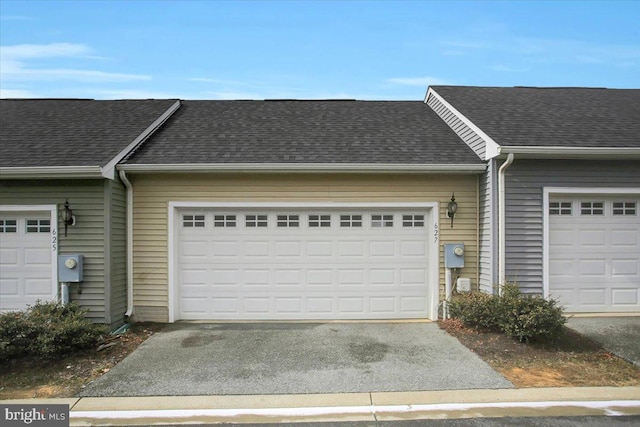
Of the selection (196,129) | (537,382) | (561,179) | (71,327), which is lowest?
(537,382)

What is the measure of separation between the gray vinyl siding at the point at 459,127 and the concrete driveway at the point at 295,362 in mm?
3261

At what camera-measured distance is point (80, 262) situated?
7215mm

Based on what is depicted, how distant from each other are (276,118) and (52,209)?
4.76 m

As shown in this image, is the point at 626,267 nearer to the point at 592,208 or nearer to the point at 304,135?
the point at 592,208

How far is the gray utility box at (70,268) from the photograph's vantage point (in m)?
7.15

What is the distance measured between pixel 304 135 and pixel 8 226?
17.7 feet

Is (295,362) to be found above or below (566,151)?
below

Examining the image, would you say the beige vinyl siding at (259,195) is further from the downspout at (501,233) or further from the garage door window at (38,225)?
the garage door window at (38,225)

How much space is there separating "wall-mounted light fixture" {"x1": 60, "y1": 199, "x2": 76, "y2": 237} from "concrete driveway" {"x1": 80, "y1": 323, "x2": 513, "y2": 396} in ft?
7.54

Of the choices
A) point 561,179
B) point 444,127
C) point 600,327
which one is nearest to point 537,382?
point 600,327

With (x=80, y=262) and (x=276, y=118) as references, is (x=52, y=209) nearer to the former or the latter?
(x=80, y=262)

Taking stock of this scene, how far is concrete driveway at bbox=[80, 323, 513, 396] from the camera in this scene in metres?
5.05

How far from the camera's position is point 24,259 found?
7531 millimetres

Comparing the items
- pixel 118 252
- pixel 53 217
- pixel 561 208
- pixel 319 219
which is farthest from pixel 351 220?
pixel 53 217
